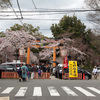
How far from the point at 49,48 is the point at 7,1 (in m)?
33.6

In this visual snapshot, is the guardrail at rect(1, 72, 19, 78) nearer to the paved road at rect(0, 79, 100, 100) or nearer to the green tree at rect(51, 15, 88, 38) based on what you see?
the paved road at rect(0, 79, 100, 100)

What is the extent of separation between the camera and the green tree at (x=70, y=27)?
160ft

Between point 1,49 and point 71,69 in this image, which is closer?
point 71,69

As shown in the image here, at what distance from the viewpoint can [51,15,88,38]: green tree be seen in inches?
1926

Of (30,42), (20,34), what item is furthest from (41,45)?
(20,34)

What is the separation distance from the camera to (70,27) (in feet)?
160

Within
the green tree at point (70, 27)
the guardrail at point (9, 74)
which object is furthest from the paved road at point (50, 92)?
the green tree at point (70, 27)

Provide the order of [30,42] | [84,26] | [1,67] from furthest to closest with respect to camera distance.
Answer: [84,26] → [30,42] → [1,67]

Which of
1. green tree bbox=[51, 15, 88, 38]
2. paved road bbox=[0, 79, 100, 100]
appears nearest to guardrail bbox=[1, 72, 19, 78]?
Answer: paved road bbox=[0, 79, 100, 100]

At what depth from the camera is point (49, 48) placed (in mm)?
46250

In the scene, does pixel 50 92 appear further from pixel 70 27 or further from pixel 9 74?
pixel 70 27

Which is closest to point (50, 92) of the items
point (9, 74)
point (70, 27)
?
point (9, 74)

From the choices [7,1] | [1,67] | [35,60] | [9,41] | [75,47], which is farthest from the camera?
[35,60]

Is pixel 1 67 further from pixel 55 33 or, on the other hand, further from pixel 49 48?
pixel 55 33
